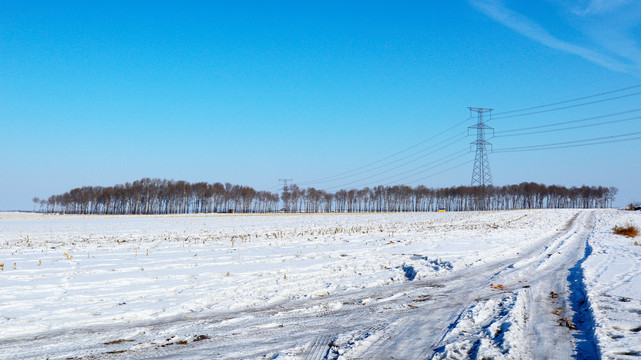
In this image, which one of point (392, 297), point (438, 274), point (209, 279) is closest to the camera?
point (392, 297)

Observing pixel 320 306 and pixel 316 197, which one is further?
pixel 316 197

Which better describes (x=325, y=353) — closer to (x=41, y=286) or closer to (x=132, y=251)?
(x=41, y=286)

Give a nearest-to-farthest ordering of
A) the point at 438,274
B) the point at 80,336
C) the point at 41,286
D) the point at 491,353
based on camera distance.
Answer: the point at 491,353
the point at 80,336
the point at 41,286
the point at 438,274

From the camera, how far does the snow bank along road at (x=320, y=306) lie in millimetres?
4836

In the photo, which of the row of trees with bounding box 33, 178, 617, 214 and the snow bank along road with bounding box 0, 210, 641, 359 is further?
the row of trees with bounding box 33, 178, 617, 214

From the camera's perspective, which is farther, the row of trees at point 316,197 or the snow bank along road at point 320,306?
the row of trees at point 316,197

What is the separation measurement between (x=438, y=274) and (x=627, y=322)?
189 inches

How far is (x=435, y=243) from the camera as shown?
16312 millimetres

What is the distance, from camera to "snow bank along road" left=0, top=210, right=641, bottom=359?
4.84 m

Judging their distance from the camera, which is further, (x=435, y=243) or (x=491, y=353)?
(x=435, y=243)

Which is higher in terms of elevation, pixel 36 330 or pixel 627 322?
pixel 627 322

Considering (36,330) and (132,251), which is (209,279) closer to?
(36,330)

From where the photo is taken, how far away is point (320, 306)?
6.96 meters

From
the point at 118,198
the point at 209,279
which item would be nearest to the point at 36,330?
the point at 209,279
